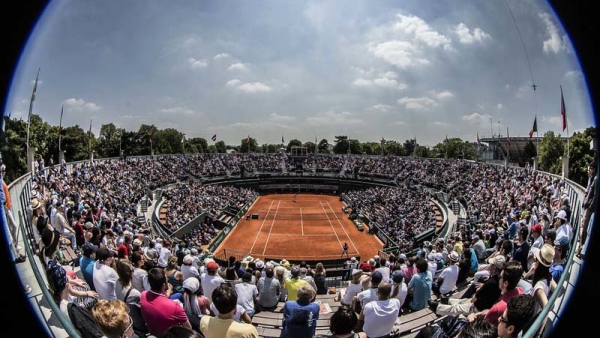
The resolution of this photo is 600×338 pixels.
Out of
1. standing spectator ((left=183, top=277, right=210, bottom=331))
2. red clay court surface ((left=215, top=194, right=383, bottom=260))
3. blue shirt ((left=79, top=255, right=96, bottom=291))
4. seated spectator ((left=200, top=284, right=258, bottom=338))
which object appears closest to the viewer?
seated spectator ((left=200, top=284, right=258, bottom=338))

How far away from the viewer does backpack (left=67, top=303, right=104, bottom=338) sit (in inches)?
146

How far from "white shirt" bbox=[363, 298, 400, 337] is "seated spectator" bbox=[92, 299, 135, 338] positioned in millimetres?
3202

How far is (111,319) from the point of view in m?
3.37

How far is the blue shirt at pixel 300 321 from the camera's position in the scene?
181 inches

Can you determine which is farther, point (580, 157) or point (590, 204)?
point (580, 157)

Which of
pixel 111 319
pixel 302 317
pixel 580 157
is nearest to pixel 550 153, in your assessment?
pixel 580 157

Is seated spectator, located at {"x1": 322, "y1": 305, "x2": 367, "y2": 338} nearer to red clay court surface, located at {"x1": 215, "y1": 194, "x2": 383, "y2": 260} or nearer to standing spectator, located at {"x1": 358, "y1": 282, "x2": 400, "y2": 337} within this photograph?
standing spectator, located at {"x1": 358, "y1": 282, "x2": 400, "y2": 337}

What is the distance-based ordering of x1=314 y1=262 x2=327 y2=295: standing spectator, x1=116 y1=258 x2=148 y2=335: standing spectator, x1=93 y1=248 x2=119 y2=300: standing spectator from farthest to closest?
x1=314 y1=262 x2=327 y2=295: standing spectator
x1=93 y1=248 x2=119 y2=300: standing spectator
x1=116 y1=258 x2=148 y2=335: standing spectator

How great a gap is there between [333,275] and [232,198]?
29.9m

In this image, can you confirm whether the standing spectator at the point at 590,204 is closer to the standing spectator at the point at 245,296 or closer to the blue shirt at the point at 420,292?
the blue shirt at the point at 420,292

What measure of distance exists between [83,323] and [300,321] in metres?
2.65

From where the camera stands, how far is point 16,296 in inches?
163

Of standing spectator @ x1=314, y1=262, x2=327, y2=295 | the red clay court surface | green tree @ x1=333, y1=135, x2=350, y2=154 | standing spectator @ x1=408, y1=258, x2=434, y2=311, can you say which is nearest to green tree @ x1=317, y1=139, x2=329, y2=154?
green tree @ x1=333, y1=135, x2=350, y2=154

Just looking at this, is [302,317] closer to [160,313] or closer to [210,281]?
[160,313]
